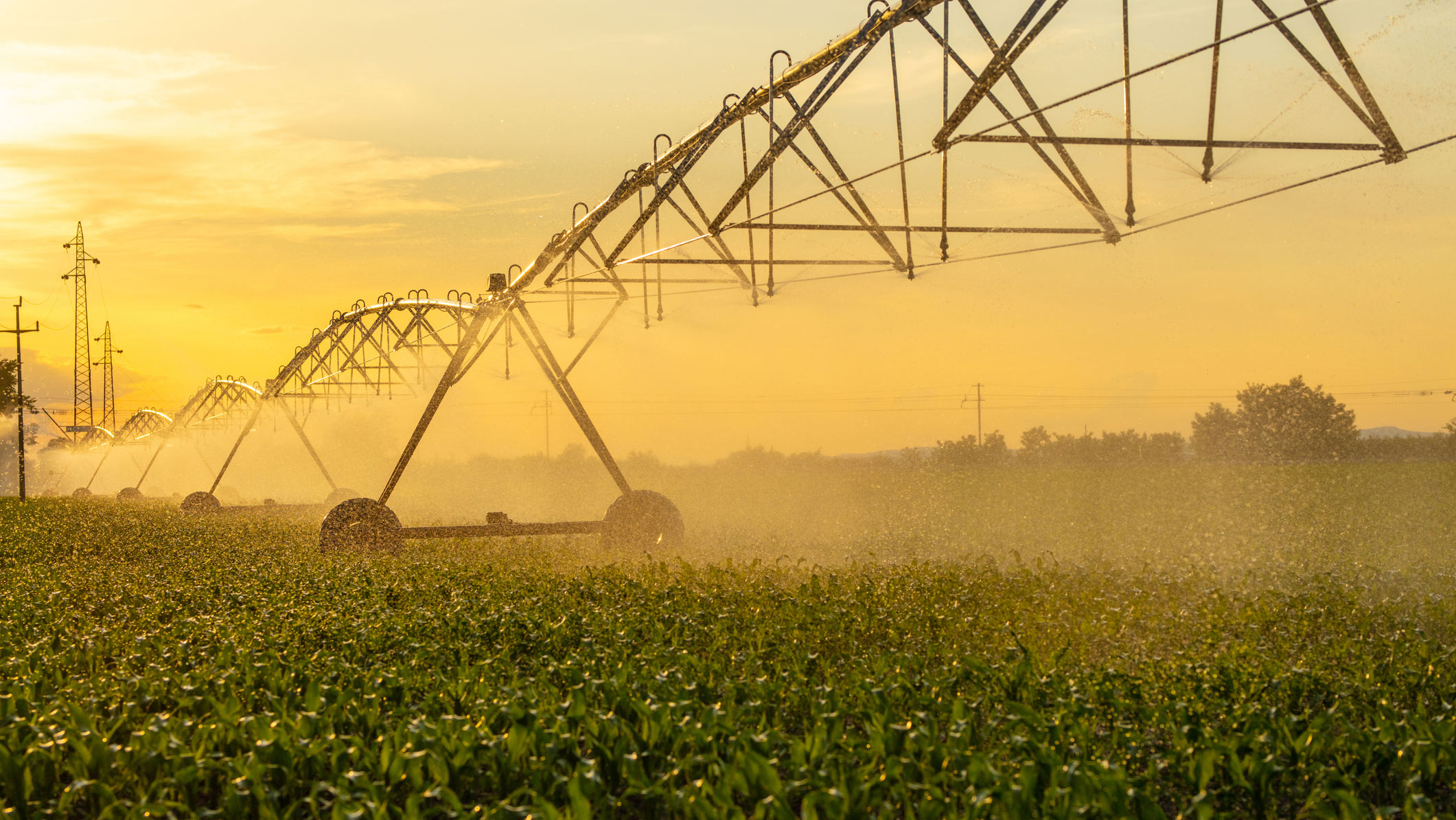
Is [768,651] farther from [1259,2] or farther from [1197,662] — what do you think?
[1259,2]

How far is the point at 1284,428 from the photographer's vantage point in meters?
46.2

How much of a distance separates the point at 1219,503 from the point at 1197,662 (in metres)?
20.0

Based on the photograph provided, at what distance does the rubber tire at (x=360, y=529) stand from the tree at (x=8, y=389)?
4370 centimetres

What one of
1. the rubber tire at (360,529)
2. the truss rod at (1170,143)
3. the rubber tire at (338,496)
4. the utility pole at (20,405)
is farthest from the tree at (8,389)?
the truss rod at (1170,143)

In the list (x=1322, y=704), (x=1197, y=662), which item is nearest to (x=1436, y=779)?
(x=1322, y=704)

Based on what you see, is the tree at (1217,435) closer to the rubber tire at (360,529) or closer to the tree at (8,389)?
the rubber tire at (360,529)

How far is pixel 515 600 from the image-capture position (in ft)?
30.6

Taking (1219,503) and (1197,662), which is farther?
(1219,503)

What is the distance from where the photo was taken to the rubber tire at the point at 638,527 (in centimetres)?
1488

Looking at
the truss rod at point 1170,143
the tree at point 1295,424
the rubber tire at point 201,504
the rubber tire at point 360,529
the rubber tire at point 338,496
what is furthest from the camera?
the tree at point 1295,424

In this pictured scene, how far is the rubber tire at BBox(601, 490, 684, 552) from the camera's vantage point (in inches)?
586

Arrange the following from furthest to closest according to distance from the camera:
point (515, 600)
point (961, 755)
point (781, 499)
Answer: point (781, 499)
point (515, 600)
point (961, 755)

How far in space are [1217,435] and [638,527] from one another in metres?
42.0

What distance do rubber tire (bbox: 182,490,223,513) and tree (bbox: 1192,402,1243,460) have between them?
39.5 meters
